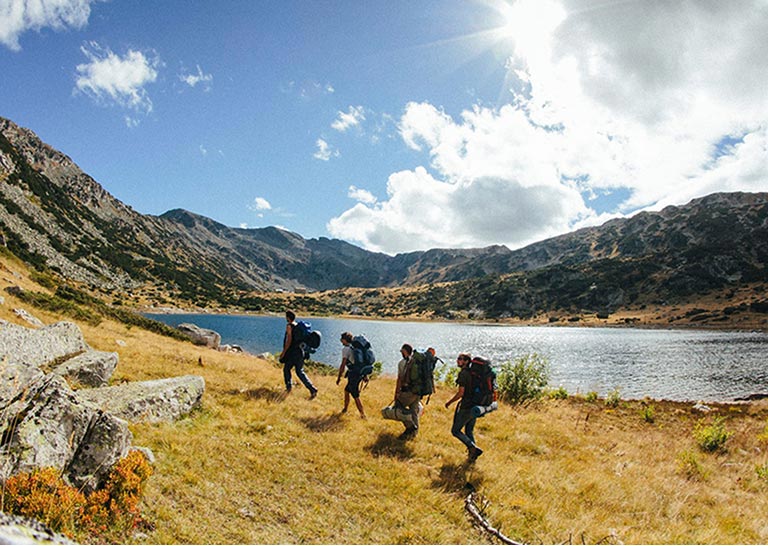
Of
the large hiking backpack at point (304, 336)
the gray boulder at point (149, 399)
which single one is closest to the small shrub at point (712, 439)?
the large hiking backpack at point (304, 336)

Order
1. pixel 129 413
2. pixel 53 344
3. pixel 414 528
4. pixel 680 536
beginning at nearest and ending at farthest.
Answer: pixel 414 528, pixel 680 536, pixel 129 413, pixel 53 344

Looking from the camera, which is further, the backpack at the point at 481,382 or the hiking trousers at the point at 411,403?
the hiking trousers at the point at 411,403

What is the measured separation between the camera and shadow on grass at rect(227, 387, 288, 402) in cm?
1451

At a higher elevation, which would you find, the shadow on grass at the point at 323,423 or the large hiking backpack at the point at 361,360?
the large hiking backpack at the point at 361,360

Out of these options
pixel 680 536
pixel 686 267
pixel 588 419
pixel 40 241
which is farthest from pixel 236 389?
pixel 686 267

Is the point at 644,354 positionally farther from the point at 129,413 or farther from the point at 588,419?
the point at 129,413

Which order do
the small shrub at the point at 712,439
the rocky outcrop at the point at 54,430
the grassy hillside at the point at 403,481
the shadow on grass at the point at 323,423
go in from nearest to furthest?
the rocky outcrop at the point at 54,430 → the grassy hillside at the point at 403,481 → the shadow on grass at the point at 323,423 → the small shrub at the point at 712,439

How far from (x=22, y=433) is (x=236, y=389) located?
10.1m

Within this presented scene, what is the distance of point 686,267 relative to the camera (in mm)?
198125

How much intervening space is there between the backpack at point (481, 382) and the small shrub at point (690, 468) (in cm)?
820

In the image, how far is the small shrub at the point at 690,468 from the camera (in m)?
13.1

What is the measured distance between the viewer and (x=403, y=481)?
9.15 m

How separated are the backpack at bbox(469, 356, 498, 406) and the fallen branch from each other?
2.75m

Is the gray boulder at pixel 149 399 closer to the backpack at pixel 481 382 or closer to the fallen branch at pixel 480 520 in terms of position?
the fallen branch at pixel 480 520
